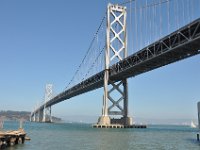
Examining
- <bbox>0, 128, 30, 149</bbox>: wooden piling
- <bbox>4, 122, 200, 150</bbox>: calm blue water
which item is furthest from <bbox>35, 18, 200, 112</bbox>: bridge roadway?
<bbox>0, 128, 30, 149</bbox>: wooden piling

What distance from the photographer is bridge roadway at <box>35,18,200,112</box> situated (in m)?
44.2

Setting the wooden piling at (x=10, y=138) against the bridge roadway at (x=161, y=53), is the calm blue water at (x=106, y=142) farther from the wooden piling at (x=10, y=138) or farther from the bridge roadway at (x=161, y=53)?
the bridge roadway at (x=161, y=53)

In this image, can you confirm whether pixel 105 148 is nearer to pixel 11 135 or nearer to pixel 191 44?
pixel 11 135

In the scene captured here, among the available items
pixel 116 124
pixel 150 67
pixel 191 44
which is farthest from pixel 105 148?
pixel 116 124

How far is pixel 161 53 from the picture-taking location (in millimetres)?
50062

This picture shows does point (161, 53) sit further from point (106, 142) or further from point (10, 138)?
point (10, 138)

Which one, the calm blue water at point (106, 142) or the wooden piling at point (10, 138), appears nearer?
the wooden piling at point (10, 138)

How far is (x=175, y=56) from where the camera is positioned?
50844 mm

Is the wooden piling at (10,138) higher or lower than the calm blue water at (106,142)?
higher

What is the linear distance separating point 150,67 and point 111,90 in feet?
42.6

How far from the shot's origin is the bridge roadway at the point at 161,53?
4419 cm

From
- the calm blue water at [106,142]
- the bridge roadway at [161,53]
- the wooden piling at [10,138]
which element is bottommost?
the calm blue water at [106,142]

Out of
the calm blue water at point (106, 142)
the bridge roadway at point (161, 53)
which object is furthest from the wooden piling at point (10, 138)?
the bridge roadway at point (161, 53)

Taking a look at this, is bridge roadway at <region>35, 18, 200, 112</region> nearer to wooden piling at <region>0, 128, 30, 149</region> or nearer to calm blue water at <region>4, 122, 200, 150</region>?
calm blue water at <region>4, 122, 200, 150</region>
